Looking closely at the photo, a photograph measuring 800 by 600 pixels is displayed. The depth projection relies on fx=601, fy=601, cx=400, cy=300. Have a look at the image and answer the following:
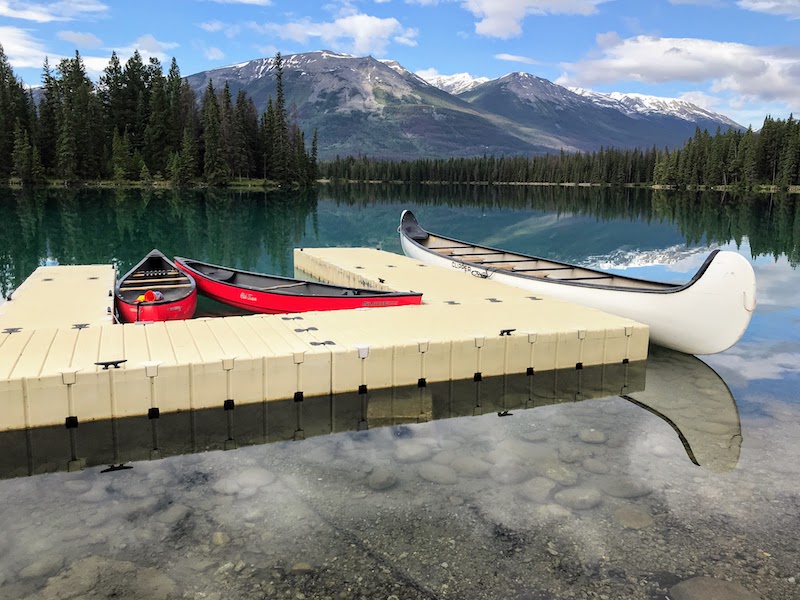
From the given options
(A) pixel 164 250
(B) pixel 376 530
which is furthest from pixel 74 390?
(A) pixel 164 250

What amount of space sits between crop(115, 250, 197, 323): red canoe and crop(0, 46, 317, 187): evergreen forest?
93591 mm

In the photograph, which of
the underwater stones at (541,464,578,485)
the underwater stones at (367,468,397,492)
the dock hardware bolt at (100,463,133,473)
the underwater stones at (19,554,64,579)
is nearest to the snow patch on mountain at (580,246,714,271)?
the underwater stones at (541,464,578,485)

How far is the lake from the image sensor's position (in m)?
7.28

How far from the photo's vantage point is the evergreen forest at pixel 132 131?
4082 inches

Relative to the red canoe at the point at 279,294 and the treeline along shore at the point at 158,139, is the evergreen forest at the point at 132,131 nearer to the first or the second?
the treeline along shore at the point at 158,139

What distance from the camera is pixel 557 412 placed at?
42.5ft

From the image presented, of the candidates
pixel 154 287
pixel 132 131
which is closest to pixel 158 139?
pixel 132 131

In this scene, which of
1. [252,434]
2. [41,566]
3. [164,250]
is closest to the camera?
[41,566]

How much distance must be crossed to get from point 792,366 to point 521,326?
8365mm

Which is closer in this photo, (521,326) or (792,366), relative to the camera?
(521,326)

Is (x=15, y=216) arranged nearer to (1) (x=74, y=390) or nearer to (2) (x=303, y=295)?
(2) (x=303, y=295)

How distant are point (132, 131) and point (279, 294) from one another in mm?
116680

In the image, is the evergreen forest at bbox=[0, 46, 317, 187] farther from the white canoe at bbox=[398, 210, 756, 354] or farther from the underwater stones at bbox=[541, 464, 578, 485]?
the underwater stones at bbox=[541, 464, 578, 485]

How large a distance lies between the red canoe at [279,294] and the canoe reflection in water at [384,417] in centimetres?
540
